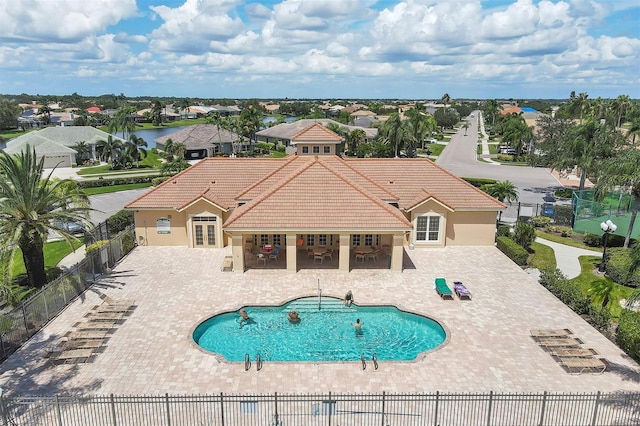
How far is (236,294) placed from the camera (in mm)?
25953

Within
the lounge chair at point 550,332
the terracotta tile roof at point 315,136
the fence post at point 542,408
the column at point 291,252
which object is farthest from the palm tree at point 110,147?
the fence post at point 542,408

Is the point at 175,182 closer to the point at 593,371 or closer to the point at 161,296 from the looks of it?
the point at 161,296

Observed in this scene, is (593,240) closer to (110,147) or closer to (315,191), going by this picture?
(315,191)

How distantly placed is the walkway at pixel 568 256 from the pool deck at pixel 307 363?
411 centimetres

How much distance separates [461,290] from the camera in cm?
2558

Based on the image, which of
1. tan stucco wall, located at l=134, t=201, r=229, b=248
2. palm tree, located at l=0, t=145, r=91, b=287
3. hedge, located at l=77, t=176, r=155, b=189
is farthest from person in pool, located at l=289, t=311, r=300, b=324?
hedge, located at l=77, t=176, r=155, b=189

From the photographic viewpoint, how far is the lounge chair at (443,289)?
25500 millimetres

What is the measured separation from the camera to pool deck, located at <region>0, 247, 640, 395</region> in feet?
58.4

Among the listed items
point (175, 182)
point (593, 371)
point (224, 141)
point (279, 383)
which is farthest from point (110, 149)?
point (593, 371)

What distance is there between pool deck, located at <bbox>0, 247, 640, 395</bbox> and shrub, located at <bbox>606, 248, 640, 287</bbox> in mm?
5863

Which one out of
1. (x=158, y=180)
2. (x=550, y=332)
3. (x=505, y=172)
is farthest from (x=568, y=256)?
(x=158, y=180)

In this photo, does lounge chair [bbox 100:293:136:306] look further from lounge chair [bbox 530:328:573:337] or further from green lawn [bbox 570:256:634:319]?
green lawn [bbox 570:256:634:319]

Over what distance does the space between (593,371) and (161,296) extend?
21308 millimetres

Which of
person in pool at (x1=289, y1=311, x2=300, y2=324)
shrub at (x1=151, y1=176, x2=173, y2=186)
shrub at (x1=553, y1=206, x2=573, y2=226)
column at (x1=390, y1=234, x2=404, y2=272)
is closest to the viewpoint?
person in pool at (x1=289, y1=311, x2=300, y2=324)
